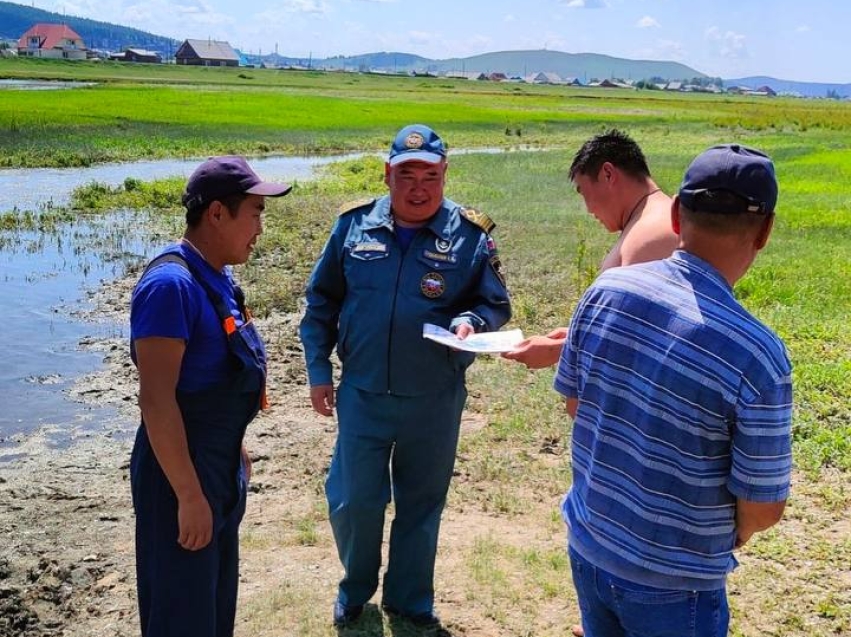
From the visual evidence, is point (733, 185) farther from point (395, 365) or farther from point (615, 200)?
point (395, 365)

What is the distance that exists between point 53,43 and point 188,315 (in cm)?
14736

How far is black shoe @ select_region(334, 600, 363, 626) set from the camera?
3.79 m

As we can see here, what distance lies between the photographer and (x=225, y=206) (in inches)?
105

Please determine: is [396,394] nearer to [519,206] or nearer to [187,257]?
[187,257]

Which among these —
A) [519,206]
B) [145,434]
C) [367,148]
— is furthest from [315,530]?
[367,148]

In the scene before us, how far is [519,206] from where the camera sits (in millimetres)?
17750

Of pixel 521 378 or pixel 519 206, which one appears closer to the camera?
pixel 521 378

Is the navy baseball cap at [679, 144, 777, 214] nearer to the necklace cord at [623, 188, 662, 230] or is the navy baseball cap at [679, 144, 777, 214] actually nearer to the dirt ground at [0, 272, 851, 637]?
the necklace cord at [623, 188, 662, 230]

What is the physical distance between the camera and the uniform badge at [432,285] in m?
3.47

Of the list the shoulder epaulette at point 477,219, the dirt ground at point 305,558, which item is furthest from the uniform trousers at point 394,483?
the shoulder epaulette at point 477,219

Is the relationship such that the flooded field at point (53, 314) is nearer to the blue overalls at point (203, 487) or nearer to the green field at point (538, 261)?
the green field at point (538, 261)

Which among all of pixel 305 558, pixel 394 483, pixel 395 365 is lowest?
pixel 305 558

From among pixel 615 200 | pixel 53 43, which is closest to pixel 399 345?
pixel 615 200

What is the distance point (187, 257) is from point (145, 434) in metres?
0.55
